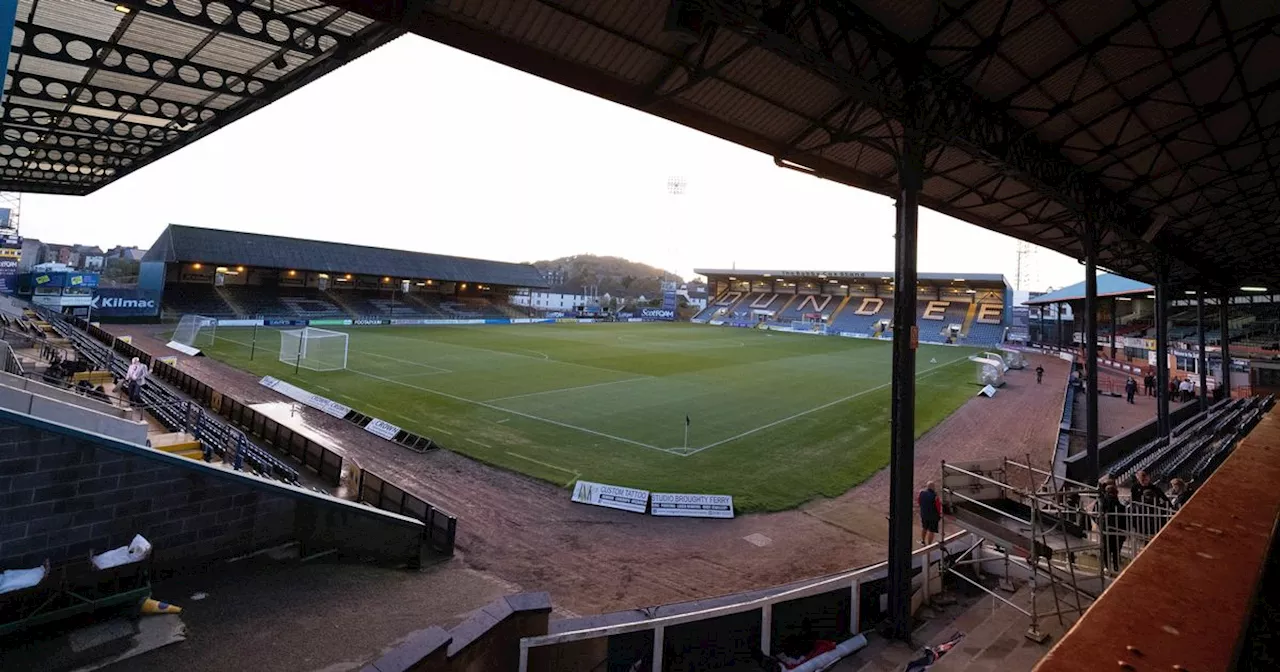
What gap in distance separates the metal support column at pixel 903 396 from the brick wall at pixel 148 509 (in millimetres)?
8066

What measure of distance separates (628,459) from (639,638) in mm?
10201

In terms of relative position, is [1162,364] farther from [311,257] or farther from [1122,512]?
[311,257]

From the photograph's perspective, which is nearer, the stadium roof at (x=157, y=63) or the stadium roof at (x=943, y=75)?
the stadium roof at (x=943, y=75)

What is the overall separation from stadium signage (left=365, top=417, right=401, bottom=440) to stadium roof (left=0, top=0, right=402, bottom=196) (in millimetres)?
9477

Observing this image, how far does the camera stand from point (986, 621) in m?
8.21

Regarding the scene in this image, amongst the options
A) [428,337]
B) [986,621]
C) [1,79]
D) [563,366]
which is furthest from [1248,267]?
[428,337]

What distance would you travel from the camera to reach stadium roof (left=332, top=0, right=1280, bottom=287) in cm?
764

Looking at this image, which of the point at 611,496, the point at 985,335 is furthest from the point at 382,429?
the point at 985,335

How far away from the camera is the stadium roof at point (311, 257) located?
50.2 metres

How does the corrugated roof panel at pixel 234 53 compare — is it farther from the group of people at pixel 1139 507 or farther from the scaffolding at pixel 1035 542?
Result: the group of people at pixel 1139 507

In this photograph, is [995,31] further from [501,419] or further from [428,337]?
[428,337]

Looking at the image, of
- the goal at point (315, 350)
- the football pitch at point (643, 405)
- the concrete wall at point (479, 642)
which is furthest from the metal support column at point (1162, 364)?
the goal at point (315, 350)

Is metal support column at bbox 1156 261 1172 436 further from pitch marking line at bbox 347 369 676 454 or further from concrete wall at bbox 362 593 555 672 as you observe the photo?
concrete wall at bbox 362 593 555 672

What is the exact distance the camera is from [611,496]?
1373 centimetres
